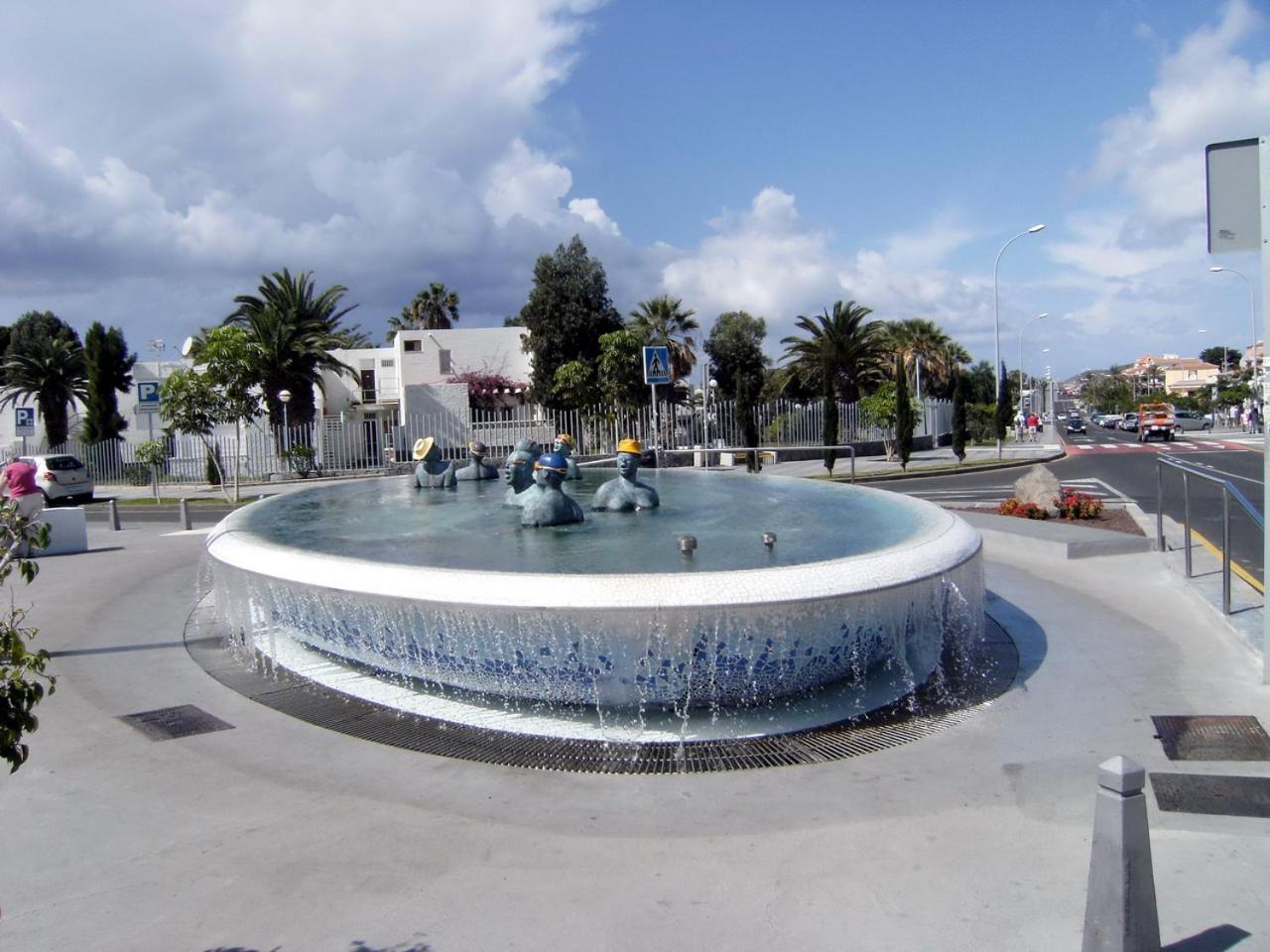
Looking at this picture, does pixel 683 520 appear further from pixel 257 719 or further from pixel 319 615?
pixel 257 719

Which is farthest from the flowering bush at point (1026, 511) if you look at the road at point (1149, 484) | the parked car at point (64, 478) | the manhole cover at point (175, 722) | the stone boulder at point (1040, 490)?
the parked car at point (64, 478)

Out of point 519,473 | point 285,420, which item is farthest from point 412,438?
point 519,473

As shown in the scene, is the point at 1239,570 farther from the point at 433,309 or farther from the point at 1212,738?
the point at 433,309

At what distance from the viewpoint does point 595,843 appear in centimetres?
409

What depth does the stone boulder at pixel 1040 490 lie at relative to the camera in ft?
47.6

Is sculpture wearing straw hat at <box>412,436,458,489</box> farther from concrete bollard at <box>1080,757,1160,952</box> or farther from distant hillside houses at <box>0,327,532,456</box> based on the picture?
distant hillside houses at <box>0,327,532,456</box>

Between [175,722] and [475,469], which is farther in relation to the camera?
[475,469]

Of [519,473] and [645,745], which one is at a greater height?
[519,473]

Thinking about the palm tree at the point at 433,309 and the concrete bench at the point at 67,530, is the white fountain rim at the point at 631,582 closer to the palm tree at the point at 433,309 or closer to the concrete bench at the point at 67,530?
the concrete bench at the point at 67,530

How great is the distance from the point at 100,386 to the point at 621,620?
4195 cm

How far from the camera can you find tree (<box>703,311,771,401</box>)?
60250mm

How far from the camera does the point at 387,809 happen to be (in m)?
4.50

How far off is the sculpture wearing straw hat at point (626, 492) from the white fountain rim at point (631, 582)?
356 centimetres

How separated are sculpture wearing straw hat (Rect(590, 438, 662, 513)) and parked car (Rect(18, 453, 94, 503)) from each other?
23.3m
